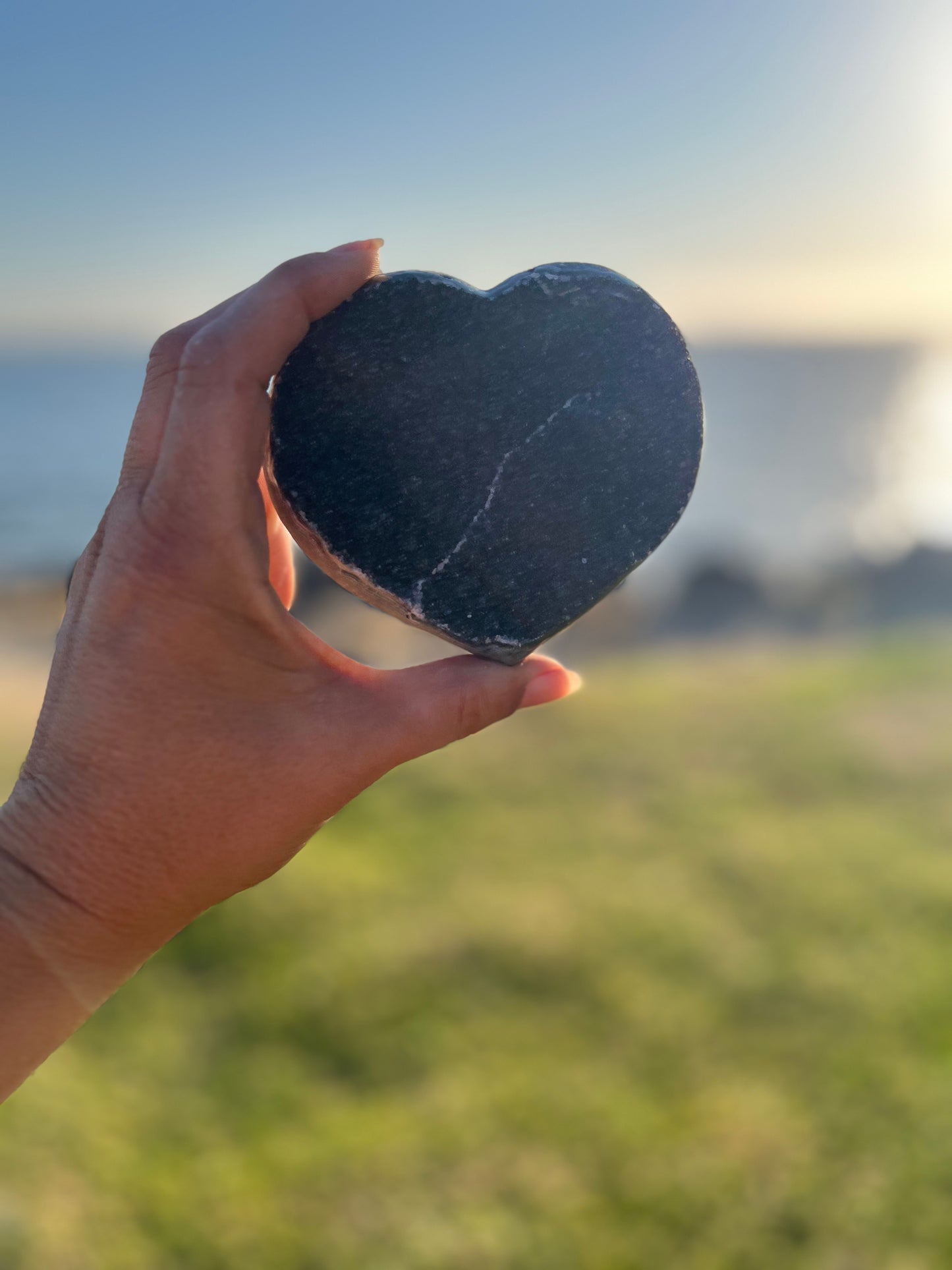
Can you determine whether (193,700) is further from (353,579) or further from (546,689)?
(546,689)

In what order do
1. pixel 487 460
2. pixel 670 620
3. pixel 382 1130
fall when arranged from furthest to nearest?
pixel 670 620, pixel 382 1130, pixel 487 460

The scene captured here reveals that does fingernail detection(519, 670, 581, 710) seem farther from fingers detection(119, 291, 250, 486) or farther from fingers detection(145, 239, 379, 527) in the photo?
fingers detection(119, 291, 250, 486)

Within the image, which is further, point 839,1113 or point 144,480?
point 839,1113

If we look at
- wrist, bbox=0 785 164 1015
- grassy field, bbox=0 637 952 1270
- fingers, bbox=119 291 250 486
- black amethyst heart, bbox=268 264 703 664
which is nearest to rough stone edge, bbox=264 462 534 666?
black amethyst heart, bbox=268 264 703 664

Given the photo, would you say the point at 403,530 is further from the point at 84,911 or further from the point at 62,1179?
the point at 62,1179

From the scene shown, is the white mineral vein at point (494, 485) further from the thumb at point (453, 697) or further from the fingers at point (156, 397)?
the fingers at point (156, 397)

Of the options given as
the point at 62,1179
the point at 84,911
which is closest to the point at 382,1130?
the point at 62,1179

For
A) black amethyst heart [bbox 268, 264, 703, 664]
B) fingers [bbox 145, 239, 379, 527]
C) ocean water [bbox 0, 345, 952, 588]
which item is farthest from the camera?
ocean water [bbox 0, 345, 952, 588]
